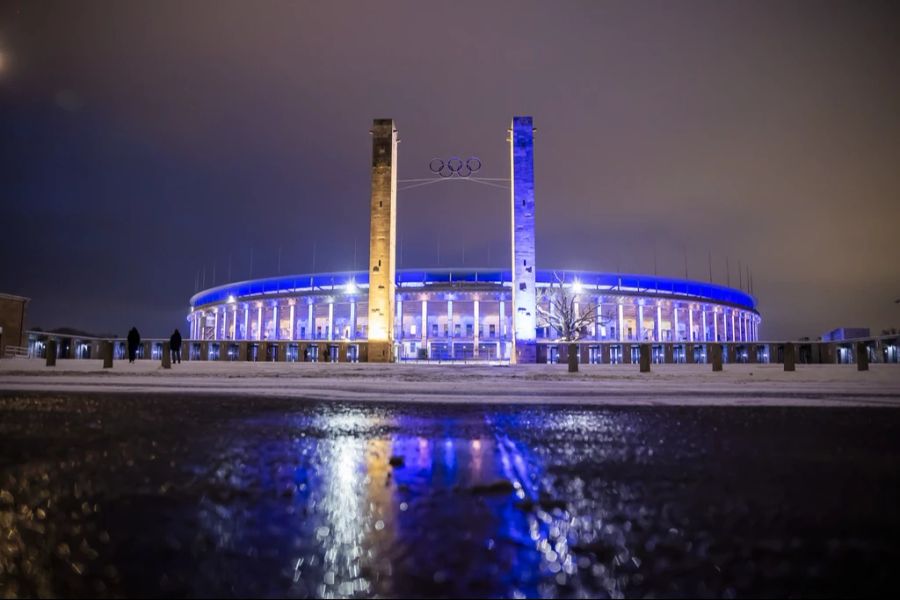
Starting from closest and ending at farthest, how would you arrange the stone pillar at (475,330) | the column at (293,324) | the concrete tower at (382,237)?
the concrete tower at (382,237)
the stone pillar at (475,330)
the column at (293,324)

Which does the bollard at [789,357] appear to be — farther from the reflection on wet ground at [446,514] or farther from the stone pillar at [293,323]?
the stone pillar at [293,323]

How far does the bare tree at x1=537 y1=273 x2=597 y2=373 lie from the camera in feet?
89.2

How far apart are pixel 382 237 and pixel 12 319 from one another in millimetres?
28655

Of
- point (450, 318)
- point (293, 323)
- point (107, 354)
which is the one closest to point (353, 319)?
point (293, 323)

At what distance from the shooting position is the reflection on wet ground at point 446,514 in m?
0.76

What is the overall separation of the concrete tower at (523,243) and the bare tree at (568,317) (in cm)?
274

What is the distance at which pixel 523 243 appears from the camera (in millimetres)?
29781

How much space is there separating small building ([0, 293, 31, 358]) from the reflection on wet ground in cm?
4451

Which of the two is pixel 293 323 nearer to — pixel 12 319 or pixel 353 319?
pixel 353 319

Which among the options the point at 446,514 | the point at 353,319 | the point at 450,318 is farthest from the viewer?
the point at 353,319

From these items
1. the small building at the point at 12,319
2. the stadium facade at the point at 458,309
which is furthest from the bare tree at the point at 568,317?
the small building at the point at 12,319

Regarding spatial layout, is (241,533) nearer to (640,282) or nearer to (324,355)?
(324,355)

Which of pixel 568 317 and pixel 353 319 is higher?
pixel 353 319

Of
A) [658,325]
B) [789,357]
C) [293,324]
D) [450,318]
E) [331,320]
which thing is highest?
[450,318]
